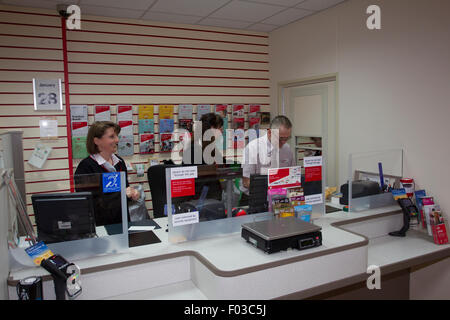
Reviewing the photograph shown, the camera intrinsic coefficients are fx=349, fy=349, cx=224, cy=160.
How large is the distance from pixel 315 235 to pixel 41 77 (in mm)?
3715

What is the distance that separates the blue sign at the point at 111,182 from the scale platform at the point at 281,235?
2.81ft

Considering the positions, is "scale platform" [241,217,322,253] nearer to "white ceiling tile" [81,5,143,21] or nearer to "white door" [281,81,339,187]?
"white door" [281,81,339,187]

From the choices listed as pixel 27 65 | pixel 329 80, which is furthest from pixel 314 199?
pixel 27 65

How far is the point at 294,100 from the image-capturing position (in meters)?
5.18

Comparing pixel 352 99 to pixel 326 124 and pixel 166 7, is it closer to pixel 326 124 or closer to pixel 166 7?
pixel 326 124

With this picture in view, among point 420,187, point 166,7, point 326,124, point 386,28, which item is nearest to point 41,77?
point 166,7

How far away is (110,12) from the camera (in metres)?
4.30

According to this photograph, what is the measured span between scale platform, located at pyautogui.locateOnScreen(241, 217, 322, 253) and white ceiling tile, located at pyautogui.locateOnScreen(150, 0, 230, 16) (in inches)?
113

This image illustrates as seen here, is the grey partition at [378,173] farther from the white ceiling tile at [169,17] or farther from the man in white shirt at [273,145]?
the white ceiling tile at [169,17]

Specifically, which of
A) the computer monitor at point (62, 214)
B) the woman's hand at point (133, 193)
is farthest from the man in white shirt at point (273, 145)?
the computer monitor at point (62, 214)

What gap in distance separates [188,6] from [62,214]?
3089 mm

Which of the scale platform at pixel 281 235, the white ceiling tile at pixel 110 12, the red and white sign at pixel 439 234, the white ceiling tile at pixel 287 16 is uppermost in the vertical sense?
the white ceiling tile at pixel 287 16

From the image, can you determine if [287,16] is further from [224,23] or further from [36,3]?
[36,3]

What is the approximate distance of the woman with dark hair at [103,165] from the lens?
2092 millimetres
